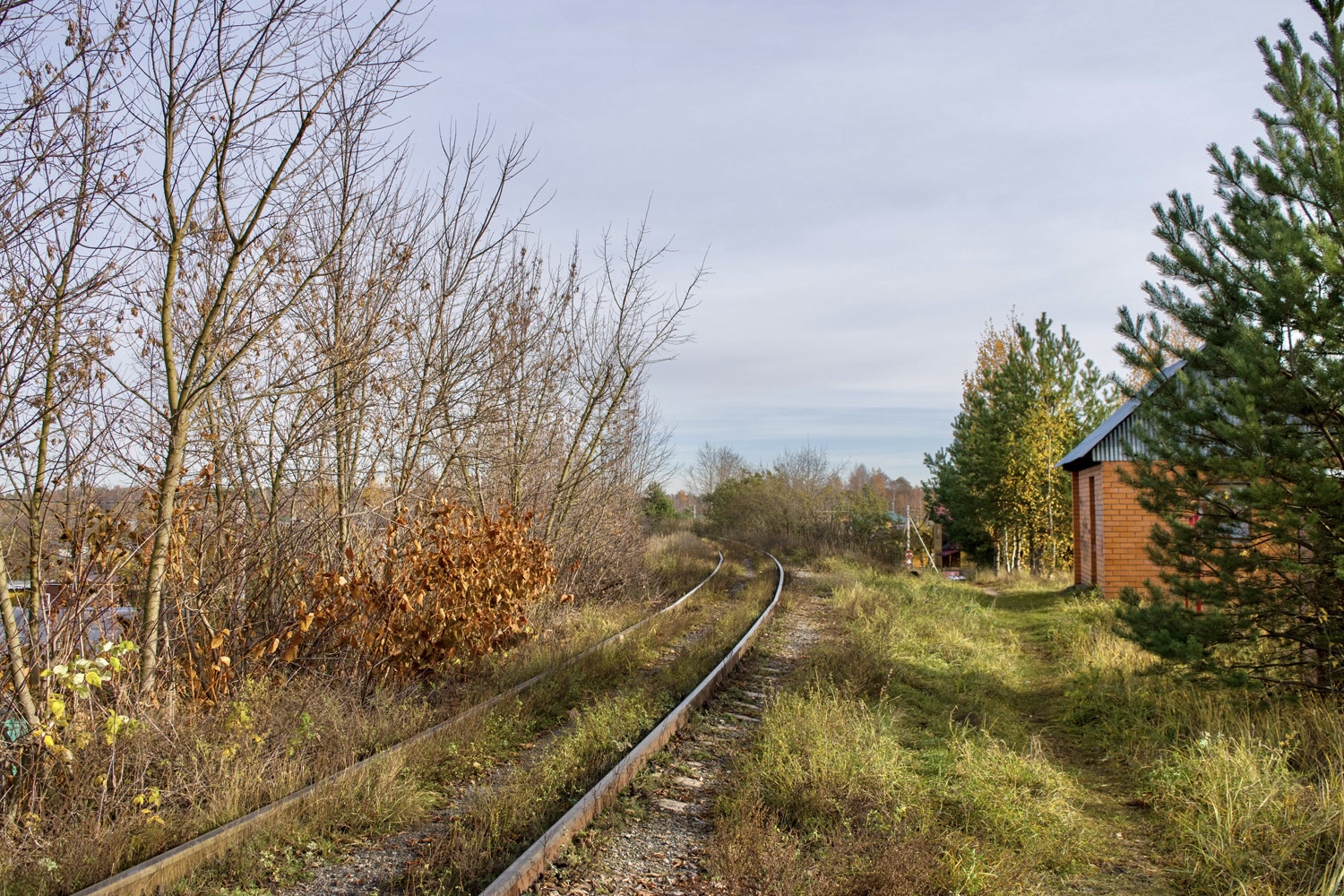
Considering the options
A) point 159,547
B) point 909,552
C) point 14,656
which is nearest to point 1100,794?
point 159,547

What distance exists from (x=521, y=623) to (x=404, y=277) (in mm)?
4287

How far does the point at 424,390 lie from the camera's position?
8398mm

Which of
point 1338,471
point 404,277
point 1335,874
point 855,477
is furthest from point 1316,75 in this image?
point 855,477

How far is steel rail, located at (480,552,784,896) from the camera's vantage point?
12.9ft

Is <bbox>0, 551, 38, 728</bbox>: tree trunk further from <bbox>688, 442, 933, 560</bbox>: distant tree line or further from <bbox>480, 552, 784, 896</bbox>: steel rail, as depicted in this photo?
<bbox>688, 442, 933, 560</bbox>: distant tree line

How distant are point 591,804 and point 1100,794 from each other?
361 centimetres

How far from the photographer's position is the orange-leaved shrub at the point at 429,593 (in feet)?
A: 24.2

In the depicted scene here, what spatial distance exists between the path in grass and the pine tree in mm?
1169

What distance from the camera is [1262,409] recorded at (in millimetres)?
6758

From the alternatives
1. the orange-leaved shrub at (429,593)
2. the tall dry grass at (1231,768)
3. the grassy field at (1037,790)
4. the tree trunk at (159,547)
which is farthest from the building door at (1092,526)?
the tree trunk at (159,547)

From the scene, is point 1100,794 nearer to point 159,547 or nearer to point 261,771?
point 261,771

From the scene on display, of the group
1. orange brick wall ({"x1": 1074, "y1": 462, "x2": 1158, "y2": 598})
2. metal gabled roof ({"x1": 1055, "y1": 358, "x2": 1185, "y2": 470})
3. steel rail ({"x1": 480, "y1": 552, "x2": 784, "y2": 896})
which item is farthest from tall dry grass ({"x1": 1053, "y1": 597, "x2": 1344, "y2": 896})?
metal gabled roof ({"x1": 1055, "y1": 358, "x2": 1185, "y2": 470})

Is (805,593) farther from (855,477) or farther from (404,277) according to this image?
(855,477)

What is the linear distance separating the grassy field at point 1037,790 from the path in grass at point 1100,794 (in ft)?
0.05
